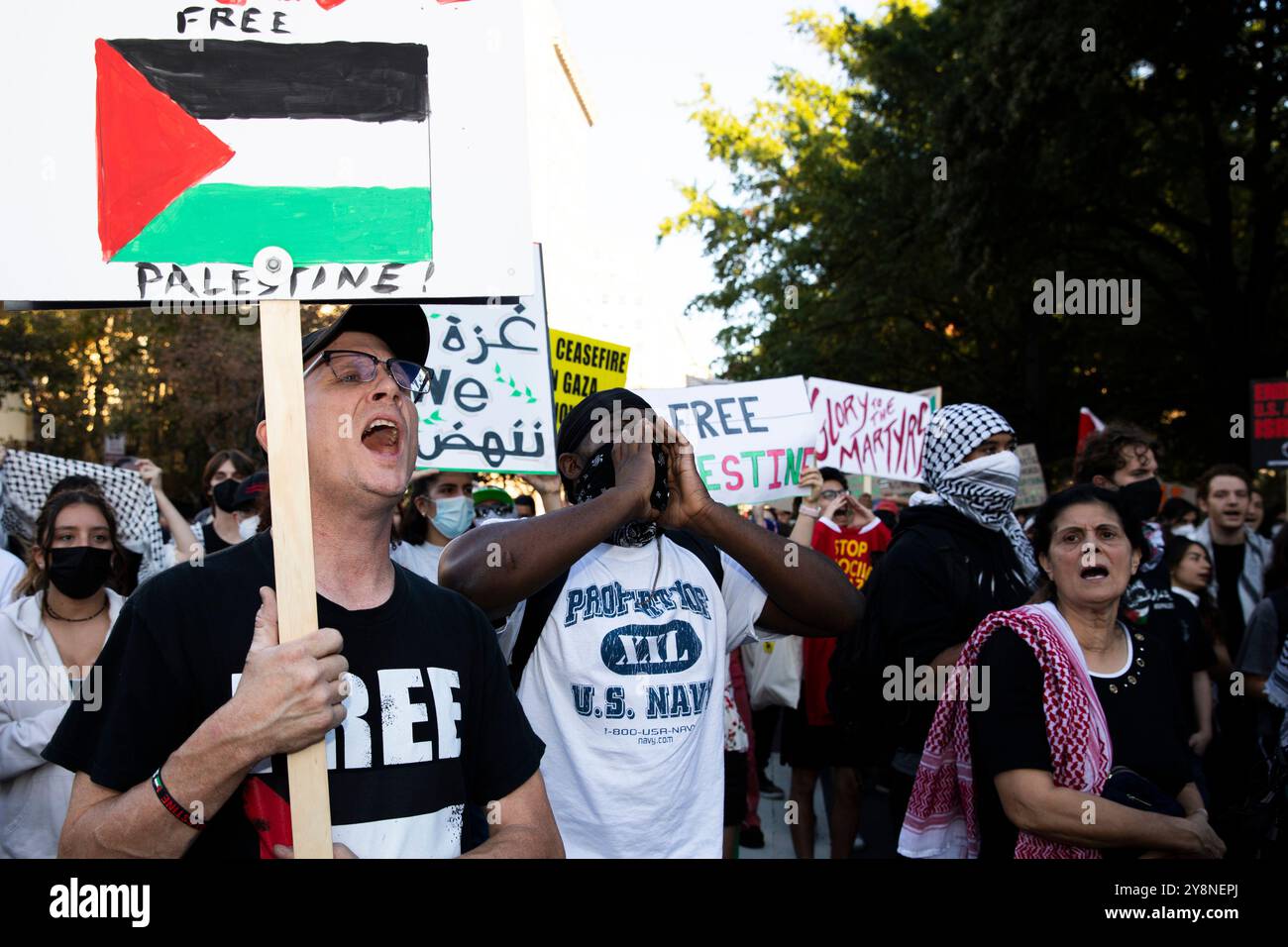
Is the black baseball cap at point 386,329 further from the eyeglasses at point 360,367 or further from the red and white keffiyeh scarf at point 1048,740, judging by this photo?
the red and white keffiyeh scarf at point 1048,740

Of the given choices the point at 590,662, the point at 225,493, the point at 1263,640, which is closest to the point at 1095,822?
the point at 590,662

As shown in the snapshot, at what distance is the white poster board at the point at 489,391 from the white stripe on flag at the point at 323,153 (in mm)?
3095

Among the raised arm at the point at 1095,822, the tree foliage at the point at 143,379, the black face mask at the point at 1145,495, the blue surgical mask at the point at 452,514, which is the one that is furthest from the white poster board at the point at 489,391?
the tree foliage at the point at 143,379

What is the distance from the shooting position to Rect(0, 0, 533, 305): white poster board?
2.02 metres

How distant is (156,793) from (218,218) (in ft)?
3.15

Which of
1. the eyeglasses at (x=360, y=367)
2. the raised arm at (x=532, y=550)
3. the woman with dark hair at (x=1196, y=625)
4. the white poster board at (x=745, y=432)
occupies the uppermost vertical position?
the eyeglasses at (x=360, y=367)

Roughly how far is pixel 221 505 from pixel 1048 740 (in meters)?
5.05

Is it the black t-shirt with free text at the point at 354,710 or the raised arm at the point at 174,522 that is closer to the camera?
the black t-shirt with free text at the point at 354,710

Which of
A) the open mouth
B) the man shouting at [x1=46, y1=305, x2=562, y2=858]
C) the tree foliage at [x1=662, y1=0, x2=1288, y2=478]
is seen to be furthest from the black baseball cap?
the tree foliage at [x1=662, y1=0, x2=1288, y2=478]

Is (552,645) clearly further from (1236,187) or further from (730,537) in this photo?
(1236,187)

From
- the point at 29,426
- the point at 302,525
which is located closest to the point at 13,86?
the point at 302,525

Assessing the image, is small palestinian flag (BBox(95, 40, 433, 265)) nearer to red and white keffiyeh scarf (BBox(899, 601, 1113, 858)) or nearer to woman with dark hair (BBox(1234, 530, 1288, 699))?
red and white keffiyeh scarf (BBox(899, 601, 1113, 858))

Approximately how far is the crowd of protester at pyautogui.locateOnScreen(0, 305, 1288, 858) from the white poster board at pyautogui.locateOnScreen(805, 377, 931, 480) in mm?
2479

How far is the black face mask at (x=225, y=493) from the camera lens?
21.8ft
